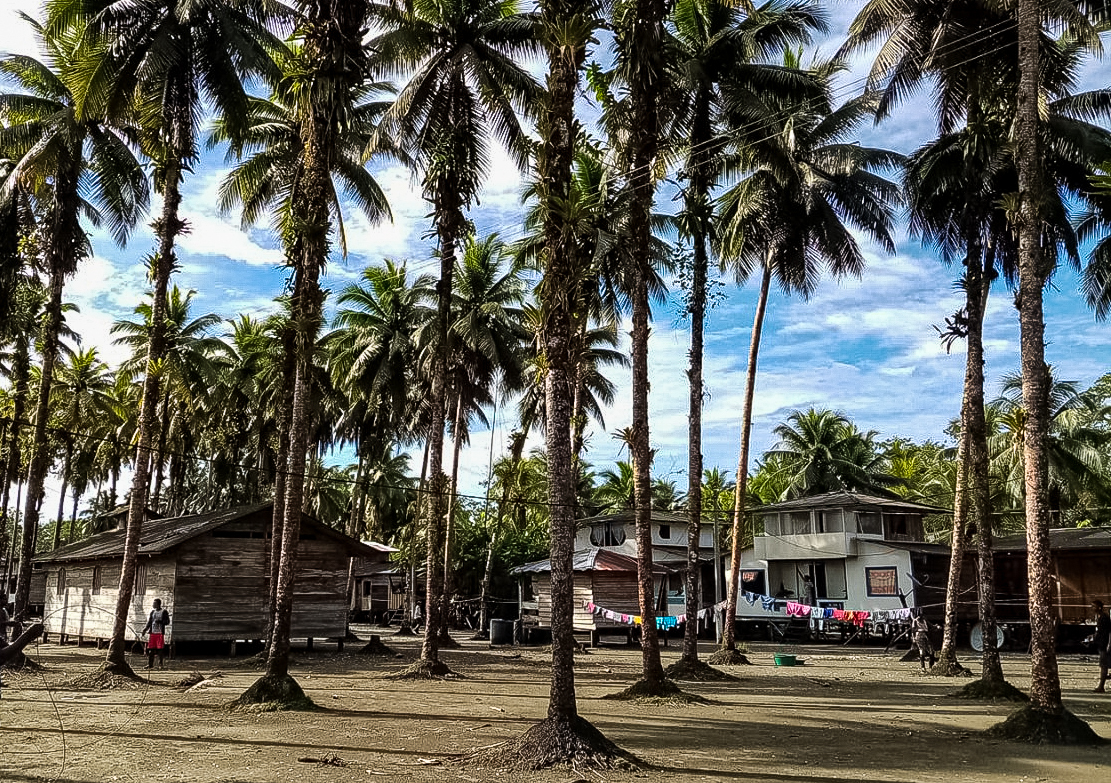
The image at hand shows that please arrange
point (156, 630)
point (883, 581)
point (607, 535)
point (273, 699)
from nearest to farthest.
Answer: point (273, 699)
point (156, 630)
point (883, 581)
point (607, 535)

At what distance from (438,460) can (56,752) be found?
1288 centimetres

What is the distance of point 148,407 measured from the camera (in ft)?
66.6

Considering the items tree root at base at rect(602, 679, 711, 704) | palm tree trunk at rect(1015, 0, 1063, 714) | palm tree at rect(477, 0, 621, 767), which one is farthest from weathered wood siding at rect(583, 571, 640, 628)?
palm tree at rect(477, 0, 621, 767)

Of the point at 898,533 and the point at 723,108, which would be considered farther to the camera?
the point at 898,533

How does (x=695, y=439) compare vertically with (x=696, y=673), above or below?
above

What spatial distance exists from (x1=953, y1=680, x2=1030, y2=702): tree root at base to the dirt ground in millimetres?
719

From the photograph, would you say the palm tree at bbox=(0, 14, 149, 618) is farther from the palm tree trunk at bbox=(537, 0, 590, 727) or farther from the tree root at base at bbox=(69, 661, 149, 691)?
the palm tree trunk at bbox=(537, 0, 590, 727)

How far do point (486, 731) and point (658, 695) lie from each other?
15.5 ft

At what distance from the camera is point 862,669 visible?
84.5ft

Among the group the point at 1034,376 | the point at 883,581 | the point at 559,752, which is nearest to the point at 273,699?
the point at 559,752

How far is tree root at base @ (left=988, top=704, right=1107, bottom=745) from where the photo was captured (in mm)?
12312

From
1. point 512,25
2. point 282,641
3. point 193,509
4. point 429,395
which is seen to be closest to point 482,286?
point 429,395

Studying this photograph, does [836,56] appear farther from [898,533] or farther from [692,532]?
[898,533]

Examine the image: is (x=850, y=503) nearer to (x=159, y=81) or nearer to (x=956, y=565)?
(x=956, y=565)
